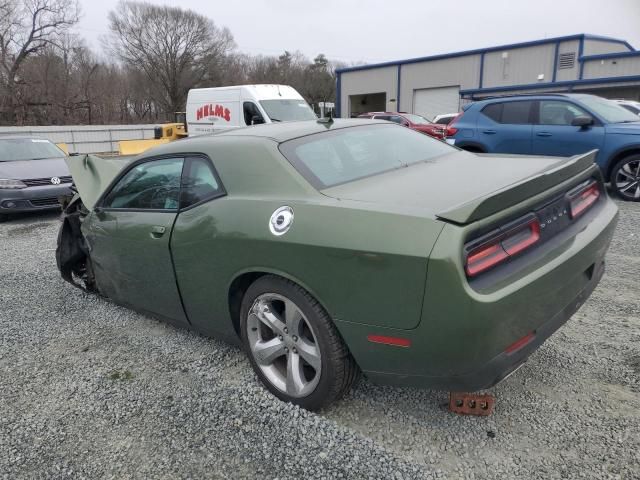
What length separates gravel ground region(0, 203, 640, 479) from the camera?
2.14 meters

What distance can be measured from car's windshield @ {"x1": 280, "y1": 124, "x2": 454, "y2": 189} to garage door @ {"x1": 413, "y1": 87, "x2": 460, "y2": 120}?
99.7ft

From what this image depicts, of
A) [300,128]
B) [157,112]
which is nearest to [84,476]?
[300,128]

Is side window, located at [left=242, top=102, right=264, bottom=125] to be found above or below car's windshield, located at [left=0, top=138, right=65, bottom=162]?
above

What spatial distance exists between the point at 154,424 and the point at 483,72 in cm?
3146

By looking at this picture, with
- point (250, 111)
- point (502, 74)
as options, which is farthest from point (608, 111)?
point (502, 74)

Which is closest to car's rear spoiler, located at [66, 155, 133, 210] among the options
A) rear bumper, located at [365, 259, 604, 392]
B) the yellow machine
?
rear bumper, located at [365, 259, 604, 392]

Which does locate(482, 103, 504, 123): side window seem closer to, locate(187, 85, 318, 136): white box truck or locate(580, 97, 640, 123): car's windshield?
locate(580, 97, 640, 123): car's windshield

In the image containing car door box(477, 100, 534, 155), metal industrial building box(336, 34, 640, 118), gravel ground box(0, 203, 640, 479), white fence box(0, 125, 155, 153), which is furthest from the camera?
metal industrial building box(336, 34, 640, 118)

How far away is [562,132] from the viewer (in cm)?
768

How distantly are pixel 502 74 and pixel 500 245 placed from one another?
1206 inches

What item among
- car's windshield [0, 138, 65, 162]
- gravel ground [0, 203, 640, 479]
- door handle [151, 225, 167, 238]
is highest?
car's windshield [0, 138, 65, 162]

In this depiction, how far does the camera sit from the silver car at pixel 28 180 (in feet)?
25.5

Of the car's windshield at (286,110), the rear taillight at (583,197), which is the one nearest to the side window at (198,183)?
the rear taillight at (583,197)

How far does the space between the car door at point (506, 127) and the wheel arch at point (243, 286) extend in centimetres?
694
